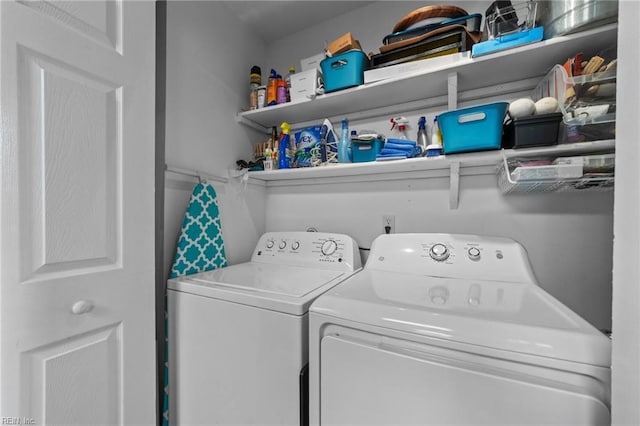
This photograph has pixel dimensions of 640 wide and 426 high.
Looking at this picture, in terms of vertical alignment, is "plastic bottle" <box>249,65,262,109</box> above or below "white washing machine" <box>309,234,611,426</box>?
above

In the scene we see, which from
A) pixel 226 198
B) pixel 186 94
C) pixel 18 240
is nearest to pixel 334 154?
pixel 226 198

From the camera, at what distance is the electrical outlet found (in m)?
1.56

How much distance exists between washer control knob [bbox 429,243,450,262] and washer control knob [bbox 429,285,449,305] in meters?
0.22

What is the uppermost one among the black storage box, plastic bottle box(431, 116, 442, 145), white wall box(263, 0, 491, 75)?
white wall box(263, 0, 491, 75)

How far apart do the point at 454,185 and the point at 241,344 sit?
4.09 feet

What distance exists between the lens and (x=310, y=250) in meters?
1.51

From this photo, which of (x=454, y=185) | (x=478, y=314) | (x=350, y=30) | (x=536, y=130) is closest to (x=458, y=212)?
(x=454, y=185)

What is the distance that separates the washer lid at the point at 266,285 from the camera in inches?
36.4

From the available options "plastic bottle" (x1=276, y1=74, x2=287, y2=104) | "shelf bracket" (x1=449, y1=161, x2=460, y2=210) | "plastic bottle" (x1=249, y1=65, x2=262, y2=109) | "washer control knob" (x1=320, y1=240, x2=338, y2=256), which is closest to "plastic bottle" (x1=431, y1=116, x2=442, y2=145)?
"shelf bracket" (x1=449, y1=161, x2=460, y2=210)

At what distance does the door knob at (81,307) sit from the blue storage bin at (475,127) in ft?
4.77

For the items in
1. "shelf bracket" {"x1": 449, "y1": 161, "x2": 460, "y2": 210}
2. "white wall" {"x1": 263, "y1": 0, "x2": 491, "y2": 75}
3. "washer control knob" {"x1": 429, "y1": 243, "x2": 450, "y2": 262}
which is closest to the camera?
"washer control knob" {"x1": 429, "y1": 243, "x2": 450, "y2": 262}

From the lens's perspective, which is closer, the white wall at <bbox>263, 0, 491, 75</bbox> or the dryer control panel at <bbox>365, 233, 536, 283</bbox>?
the dryer control panel at <bbox>365, 233, 536, 283</bbox>

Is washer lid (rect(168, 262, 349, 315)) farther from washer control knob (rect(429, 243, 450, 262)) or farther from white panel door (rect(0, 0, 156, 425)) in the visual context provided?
washer control knob (rect(429, 243, 450, 262))

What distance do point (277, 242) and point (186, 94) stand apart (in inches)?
38.7
